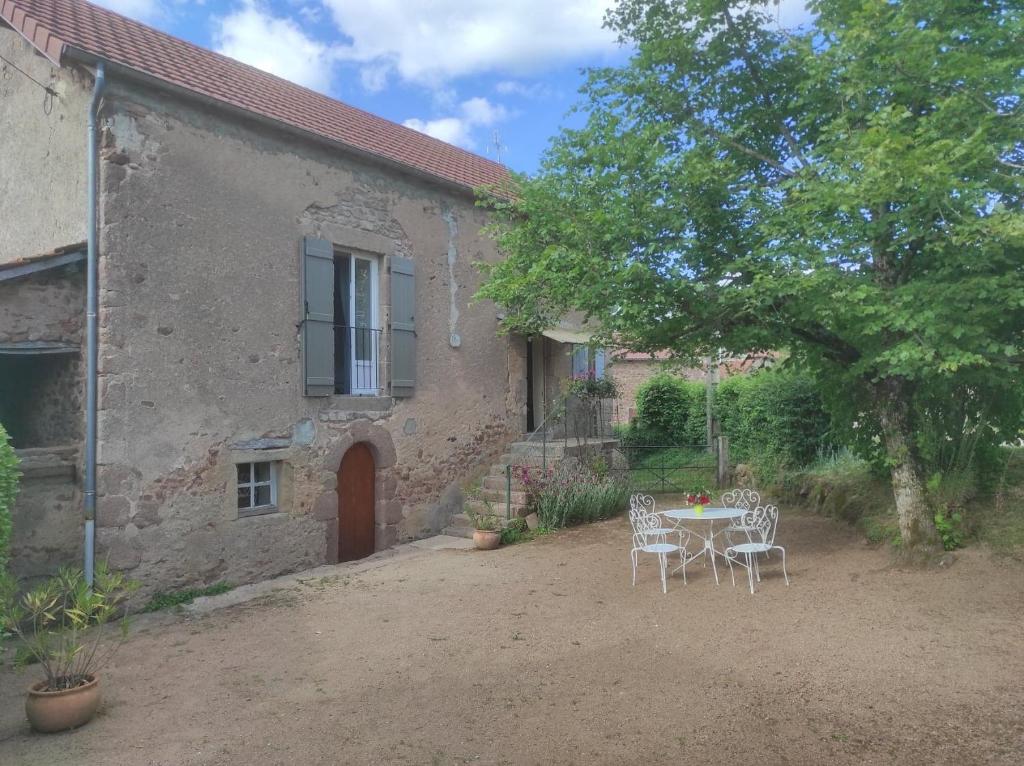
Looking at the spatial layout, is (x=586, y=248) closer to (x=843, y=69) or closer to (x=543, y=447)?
(x=843, y=69)

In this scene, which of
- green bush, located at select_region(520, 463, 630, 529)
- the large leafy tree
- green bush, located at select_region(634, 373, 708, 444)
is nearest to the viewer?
the large leafy tree

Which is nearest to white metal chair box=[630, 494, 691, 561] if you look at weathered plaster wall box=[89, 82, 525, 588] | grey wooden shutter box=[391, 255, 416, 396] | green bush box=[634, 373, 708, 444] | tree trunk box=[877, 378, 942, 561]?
tree trunk box=[877, 378, 942, 561]

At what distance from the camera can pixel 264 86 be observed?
9125mm

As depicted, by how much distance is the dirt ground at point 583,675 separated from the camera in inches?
146

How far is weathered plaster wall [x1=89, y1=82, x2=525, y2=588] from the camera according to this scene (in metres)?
6.61

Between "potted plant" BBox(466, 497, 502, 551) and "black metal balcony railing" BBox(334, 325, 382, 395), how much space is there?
6.88 feet

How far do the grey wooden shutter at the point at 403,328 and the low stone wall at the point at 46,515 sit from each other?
375 cm

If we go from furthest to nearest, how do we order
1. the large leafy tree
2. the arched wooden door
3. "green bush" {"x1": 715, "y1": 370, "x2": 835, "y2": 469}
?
"green bush" {"x1": 715, "y1": 370, "x2": 835, "y2": 469} → the arched wooden door → the large leafy tree

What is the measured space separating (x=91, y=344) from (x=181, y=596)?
8.31ft

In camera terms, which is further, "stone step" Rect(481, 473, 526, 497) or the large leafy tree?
"stone step" Rect(481, 473, 526, 497)

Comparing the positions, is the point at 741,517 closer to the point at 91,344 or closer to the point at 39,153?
the point at 91,344

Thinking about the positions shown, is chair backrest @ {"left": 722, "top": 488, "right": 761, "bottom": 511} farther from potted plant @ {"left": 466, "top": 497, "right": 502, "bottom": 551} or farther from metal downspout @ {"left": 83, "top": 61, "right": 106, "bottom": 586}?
metal downspout @ {"left": 83, "top": 61, "right": 106, "bottom": 586}

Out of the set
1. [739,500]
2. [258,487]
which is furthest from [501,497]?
[258,487]

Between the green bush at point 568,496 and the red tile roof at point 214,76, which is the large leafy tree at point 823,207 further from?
the green bush at point 568,496
